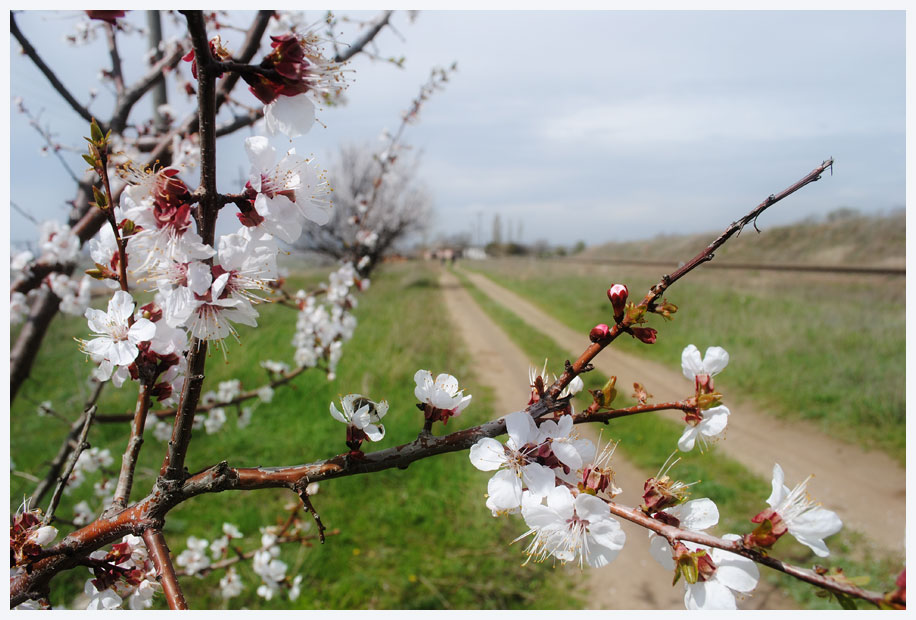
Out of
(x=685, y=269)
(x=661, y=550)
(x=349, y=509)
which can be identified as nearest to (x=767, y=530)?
(x=661, y=550)

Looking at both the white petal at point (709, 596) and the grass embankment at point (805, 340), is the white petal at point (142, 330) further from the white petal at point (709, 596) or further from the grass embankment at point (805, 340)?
the grass embankment at point (805, 340)

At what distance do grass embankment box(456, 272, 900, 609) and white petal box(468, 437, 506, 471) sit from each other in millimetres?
1836

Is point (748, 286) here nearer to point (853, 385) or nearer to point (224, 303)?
point (853, 385)

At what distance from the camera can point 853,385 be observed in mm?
5754

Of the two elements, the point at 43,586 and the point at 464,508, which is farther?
the point at 464,508

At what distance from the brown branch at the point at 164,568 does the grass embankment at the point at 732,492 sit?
2130 mm

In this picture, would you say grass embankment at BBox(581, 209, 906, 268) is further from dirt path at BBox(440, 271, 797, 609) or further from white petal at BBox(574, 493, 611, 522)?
white petal at BBox(574, 493, 611, 522)

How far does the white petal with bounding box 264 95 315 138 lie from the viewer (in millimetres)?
748

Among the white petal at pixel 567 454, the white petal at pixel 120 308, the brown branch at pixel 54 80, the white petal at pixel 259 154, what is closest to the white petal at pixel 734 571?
the white petal at pixel 567 454

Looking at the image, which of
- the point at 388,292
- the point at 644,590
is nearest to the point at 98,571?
the point at 644,590

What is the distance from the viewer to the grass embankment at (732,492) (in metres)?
→ 3.18

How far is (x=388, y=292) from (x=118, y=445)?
12375mm

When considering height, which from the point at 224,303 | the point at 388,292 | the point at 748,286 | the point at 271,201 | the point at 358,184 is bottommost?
the point at 388,292

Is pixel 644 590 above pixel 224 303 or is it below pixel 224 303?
below
